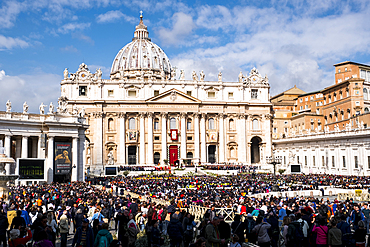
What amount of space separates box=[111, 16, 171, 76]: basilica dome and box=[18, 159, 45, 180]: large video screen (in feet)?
212

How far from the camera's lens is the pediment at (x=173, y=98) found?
247 feet

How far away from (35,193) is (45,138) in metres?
14.2

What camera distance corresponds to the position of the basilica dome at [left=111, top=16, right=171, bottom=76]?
331 ft

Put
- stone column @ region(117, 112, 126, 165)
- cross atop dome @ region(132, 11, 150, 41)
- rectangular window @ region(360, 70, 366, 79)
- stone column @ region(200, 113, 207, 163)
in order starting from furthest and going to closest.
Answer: cross atop dome @ region(132, 11, 150, 41)
stone column @ region(200, 113, 207, 163)
rectangular window @ region(360, 70, 366, 79)
stone column @ region(117, 112, 126, 165)

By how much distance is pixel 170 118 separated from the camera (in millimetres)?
76938

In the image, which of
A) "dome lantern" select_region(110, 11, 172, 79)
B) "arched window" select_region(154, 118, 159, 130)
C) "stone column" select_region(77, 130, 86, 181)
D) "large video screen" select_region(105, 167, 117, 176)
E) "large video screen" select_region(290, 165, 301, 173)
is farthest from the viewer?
"dome lantern" select_region(110, 11, 172, 79)

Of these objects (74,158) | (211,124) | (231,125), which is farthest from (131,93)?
(74,158)

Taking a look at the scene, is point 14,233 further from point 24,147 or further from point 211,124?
point 211,124

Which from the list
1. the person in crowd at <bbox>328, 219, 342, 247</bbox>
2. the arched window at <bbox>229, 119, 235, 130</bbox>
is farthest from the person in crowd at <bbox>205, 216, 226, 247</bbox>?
the arched window at <bbox>229, 119, 235, 130</bbox>

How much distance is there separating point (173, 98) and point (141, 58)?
98.1 ft

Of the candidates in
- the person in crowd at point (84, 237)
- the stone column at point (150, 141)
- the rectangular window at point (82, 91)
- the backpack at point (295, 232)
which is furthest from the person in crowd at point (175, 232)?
the rectangular window at point (82, 91)

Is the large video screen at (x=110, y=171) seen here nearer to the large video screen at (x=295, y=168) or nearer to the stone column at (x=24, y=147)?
the stone column at (x=24, y=147)

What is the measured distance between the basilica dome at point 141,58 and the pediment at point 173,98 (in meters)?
25.8

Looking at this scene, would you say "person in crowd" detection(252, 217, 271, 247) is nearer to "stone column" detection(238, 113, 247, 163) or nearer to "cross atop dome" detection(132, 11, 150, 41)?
"stone column" detection(238, 113, 247, 163)
